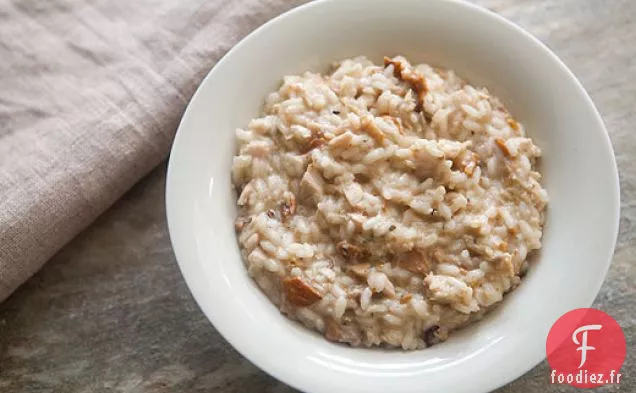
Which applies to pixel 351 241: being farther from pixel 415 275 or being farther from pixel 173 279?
pixel 173 279

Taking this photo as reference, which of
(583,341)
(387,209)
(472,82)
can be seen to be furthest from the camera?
(472,82)

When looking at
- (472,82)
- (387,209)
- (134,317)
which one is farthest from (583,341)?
(134,317)

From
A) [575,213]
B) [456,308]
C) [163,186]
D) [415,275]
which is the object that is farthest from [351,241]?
[163,186]

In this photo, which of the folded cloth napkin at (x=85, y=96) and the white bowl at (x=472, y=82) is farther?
the folded cloth napkin at (x=85, y=96)

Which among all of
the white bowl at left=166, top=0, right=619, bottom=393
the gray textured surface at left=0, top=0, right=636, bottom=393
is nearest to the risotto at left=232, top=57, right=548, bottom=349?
the white bowl at left=166, top=0, right=619, bottom=393

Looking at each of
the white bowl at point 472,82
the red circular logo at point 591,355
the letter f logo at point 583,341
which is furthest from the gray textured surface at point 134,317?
the white bowl at point 472,82

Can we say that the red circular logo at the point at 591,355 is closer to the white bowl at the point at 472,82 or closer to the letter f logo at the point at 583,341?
the letter f logo at the point at 583,341

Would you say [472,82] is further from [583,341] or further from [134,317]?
[134,317]
